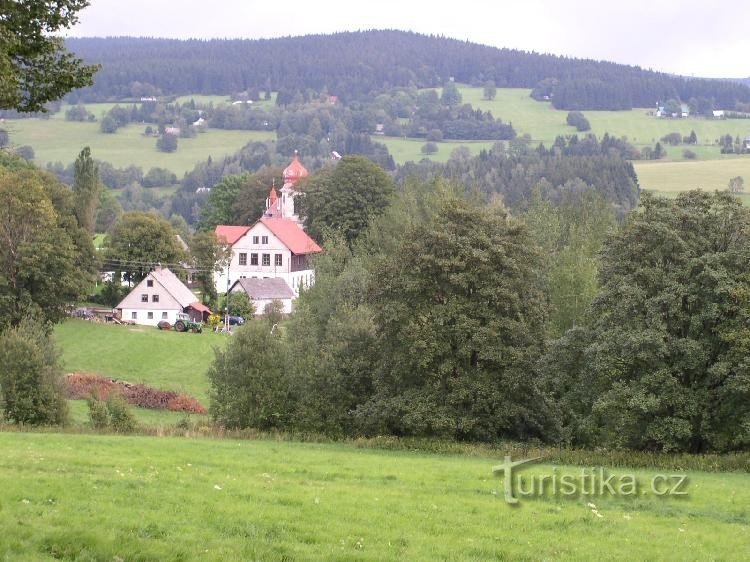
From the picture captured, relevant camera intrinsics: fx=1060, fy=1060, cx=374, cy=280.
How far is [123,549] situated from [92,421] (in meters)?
25.8

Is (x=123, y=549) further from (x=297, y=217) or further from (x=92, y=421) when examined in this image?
(x=297, y=217)

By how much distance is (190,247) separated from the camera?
357ft

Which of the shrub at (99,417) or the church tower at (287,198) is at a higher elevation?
the church tower at (287,198)

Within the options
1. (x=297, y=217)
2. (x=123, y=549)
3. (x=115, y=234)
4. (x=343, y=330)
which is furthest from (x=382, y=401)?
(x=297, y=217)

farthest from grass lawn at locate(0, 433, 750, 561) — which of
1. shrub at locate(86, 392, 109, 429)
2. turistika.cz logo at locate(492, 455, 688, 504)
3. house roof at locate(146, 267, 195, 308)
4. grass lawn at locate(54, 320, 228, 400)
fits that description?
house roof at locate(146, 267, 195, 308)

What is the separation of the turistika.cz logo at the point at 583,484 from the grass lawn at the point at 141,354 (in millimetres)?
36710

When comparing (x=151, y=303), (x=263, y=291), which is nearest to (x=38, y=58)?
(x=151, y=303)

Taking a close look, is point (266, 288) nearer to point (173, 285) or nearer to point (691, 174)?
point (173, 285)

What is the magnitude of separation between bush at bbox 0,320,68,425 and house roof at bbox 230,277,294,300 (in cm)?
6123

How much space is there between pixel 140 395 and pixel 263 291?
46.9 meters

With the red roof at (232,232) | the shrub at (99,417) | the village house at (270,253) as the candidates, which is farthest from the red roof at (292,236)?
the shrub at (99,417)

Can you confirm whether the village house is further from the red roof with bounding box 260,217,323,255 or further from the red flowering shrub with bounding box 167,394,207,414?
the red flowering shrub with bounding box 167,394,207,414

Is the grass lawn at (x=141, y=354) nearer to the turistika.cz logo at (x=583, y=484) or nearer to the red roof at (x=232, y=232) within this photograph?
the red roof at (x=232, y=232)

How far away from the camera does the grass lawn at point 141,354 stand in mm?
68125
